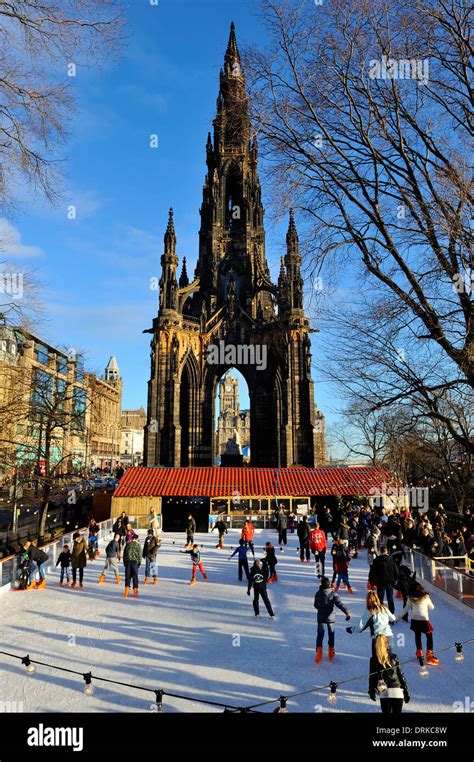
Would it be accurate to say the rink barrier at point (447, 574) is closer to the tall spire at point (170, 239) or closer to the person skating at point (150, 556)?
the person skating at point (150, 556)

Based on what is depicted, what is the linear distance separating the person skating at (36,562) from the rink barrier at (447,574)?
9671 mm

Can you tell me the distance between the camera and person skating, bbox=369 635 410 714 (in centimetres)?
528

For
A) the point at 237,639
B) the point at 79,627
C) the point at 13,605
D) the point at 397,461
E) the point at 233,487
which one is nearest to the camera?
the point at 237,639

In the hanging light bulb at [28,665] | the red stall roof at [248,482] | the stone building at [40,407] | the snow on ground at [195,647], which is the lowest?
the snow on ground at [195,647]

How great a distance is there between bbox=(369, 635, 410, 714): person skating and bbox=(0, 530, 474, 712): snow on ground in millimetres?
610

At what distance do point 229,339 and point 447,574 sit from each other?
35.2 m

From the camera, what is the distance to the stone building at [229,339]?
4012cm

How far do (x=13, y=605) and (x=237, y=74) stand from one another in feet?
38.7

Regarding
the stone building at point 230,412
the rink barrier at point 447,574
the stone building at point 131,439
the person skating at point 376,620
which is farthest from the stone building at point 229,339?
the stone building at point 131,439
